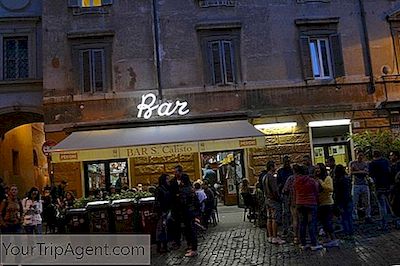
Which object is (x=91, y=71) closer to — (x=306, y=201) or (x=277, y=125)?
(x=277, y=125)

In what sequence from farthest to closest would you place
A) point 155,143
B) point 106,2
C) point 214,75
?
1. point 106,2
2. point 214,75
3. point 155,143

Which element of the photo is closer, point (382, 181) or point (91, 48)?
point (382, 181)

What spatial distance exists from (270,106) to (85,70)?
6.23m

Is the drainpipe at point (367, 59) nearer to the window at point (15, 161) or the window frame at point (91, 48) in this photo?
the window frame at point (91, 48)

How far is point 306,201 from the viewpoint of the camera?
866 cm

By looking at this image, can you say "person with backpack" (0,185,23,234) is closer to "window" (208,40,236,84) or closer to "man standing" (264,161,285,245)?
"man standing" (264,161,285,245)

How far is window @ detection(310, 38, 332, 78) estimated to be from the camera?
16.8 m

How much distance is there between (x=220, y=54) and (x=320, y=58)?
347 centimetres

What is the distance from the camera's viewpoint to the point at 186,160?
16.1 meters

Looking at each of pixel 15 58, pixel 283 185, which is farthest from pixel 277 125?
pixel 15 58

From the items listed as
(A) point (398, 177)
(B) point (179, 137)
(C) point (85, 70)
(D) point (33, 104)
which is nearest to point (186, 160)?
(B) point (179, 137)

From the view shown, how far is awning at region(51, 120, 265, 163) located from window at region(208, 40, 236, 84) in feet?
7.05

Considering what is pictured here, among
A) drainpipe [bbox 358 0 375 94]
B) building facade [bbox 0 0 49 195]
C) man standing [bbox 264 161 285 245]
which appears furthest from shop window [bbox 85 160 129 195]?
drainpipe [bbox 358 0 375 94]

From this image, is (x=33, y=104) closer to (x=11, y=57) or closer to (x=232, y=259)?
(x=11, y=57)
